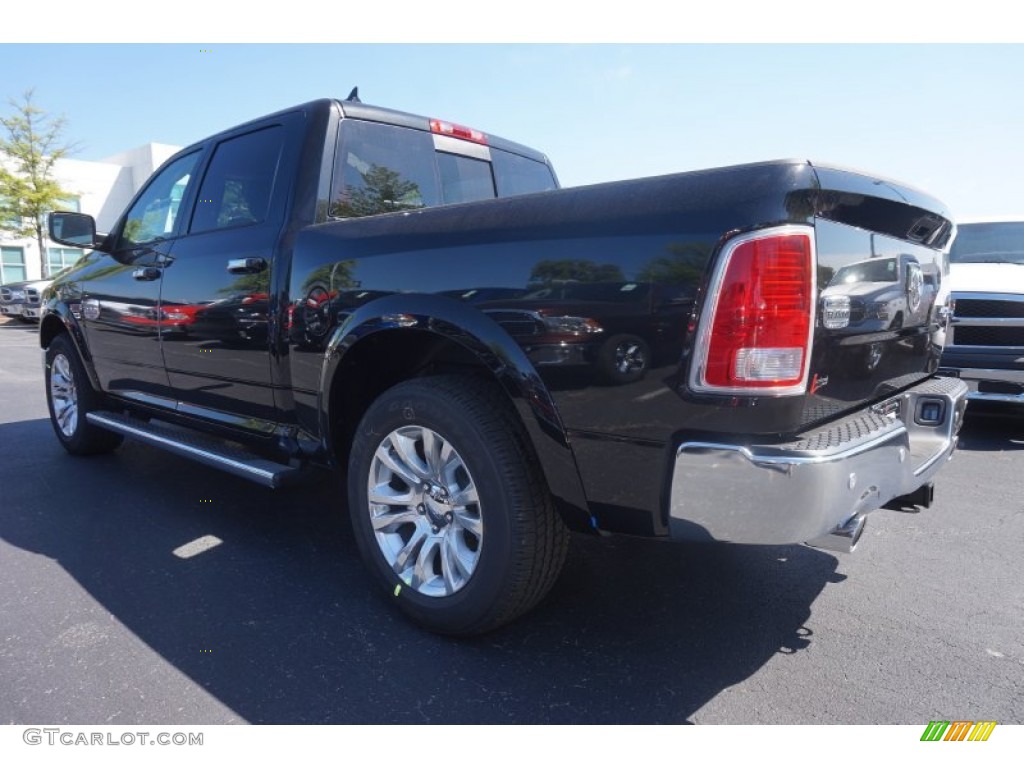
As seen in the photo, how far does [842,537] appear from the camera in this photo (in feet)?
6.36

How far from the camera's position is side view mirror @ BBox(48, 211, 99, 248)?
160 inches

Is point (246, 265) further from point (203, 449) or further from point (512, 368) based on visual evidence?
point (512, 368)

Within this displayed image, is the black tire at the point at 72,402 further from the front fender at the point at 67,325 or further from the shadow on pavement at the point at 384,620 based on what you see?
the shadow on pavement at the point at 384,620

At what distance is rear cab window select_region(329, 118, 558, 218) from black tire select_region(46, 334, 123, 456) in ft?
8.58

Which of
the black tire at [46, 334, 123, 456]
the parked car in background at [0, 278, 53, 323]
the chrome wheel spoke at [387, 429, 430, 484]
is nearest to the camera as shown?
the chrome wheel spoke at [387, 429, 430, 484]

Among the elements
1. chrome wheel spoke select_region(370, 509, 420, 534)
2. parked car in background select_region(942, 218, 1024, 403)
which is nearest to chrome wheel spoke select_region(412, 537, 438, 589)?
chrome wheel spoke select_region(370, 509, 420, 534)

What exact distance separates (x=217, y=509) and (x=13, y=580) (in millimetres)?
992

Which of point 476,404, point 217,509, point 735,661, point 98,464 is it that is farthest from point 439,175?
point 98,464

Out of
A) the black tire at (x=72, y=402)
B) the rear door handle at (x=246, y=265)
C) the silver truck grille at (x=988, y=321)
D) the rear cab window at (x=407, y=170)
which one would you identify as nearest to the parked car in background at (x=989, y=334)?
the silver truck grille at (x=988, y=321)

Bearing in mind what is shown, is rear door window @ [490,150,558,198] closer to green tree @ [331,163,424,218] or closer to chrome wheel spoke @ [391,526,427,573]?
green tree @ [331,163,424,218]

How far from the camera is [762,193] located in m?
1.66

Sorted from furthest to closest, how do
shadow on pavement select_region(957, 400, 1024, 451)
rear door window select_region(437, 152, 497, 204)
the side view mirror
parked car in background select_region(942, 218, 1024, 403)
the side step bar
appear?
shadow on pavement select_region(957, 400, 1024, 451), parked car in background select_region(942, 218, 1024, 403), the side view mirror, rear door window select_region(437, 152, 497, 204), the side step bar
